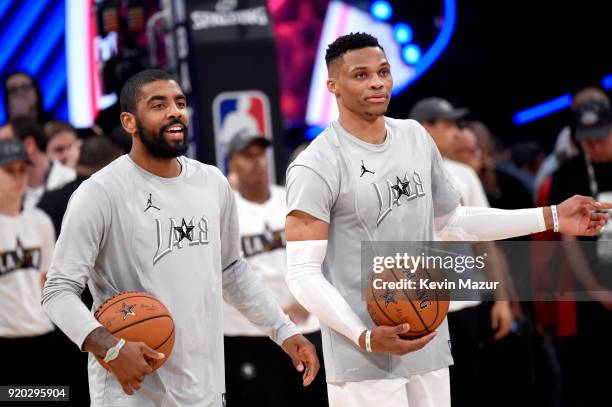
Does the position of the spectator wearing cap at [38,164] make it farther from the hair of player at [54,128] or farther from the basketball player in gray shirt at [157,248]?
the basketball player in gray shirt at [157,248]

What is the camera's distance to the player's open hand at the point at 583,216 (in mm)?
4637

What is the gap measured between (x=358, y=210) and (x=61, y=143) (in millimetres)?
5069

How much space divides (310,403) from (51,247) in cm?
200

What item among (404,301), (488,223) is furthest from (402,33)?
(404,301)

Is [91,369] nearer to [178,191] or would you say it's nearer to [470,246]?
[178,191]

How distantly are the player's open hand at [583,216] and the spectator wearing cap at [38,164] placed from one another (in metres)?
4.69

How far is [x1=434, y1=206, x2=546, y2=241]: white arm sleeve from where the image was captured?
479 centimetres

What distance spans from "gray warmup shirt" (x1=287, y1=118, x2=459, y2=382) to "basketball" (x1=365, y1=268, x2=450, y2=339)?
0.52 ft

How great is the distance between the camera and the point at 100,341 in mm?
4199

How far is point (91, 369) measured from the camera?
4.56 metres

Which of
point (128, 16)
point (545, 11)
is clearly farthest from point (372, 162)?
Result: point (545, 11)

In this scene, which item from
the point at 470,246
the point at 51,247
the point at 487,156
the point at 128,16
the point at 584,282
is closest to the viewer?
the point at 470,246

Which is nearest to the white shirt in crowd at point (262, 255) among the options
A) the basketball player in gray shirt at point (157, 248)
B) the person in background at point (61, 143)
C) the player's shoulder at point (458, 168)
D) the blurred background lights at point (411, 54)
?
the player's shoulder at point (458, 168)

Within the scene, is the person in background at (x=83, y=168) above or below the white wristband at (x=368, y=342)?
above
